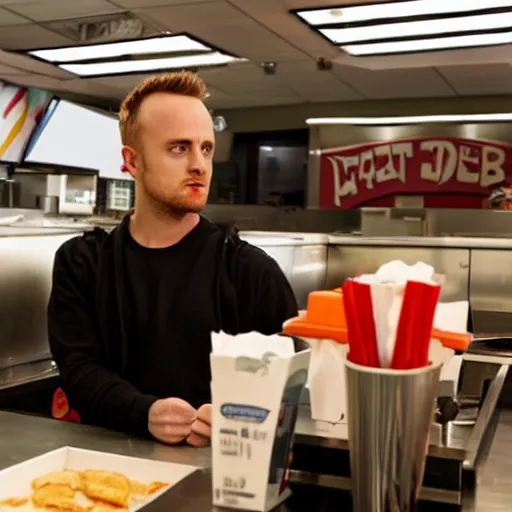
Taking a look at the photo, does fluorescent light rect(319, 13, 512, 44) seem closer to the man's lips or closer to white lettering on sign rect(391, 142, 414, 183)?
white lettering on sign rect(391, 142, 414, 183)

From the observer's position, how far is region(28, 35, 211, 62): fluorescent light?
4008 mm

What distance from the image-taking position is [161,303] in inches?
61.7

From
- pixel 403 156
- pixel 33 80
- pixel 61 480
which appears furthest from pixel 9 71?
pixel 61 480

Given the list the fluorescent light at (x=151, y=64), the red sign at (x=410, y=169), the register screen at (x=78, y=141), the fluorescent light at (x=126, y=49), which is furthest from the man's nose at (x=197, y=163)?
the register screen at (x=78, y=141)

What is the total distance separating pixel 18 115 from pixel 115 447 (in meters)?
5.05

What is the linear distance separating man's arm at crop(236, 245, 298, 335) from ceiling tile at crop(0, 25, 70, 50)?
2900 millimetres

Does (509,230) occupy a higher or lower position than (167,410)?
higher

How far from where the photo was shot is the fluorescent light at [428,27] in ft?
11.2

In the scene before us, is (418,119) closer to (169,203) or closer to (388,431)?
(169,203)

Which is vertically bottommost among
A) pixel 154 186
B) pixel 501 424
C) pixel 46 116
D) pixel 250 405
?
pixel 501 424

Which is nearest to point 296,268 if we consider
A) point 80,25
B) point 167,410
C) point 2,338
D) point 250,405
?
point 80,25

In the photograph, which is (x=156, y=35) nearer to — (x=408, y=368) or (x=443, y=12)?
(x=443, y=12)

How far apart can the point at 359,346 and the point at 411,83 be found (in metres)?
Result: 4.95

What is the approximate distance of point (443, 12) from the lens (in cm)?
327
